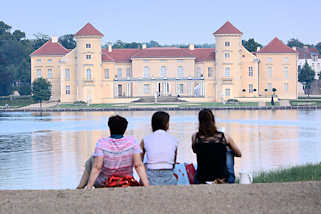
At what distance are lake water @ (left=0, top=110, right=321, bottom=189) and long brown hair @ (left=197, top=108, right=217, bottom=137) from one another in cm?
610

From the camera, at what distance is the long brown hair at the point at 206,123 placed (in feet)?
28.7

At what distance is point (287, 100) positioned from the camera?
81.2m

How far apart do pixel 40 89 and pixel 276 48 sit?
28.9 metres

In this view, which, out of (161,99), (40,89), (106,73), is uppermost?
(106,73)

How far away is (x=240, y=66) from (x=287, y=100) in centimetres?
679

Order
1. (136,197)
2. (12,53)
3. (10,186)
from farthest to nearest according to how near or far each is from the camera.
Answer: (12,53) < (10,186) < (136,197)

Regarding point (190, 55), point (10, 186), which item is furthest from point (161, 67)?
point (10, 186)

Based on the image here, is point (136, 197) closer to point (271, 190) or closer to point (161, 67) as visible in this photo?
point (271, 190)

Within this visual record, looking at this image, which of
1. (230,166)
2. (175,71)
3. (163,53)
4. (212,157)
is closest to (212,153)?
(212,157)

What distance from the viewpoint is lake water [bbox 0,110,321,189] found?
20.8 m

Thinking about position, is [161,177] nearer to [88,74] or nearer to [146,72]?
[88,74]

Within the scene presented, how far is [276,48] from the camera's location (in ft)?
278

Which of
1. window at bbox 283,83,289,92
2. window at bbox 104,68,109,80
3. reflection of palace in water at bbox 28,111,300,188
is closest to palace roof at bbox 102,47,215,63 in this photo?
window at bbox 104,68,109,80

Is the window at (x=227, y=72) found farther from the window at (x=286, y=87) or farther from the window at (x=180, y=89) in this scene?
the window at (x=286, y=87)
